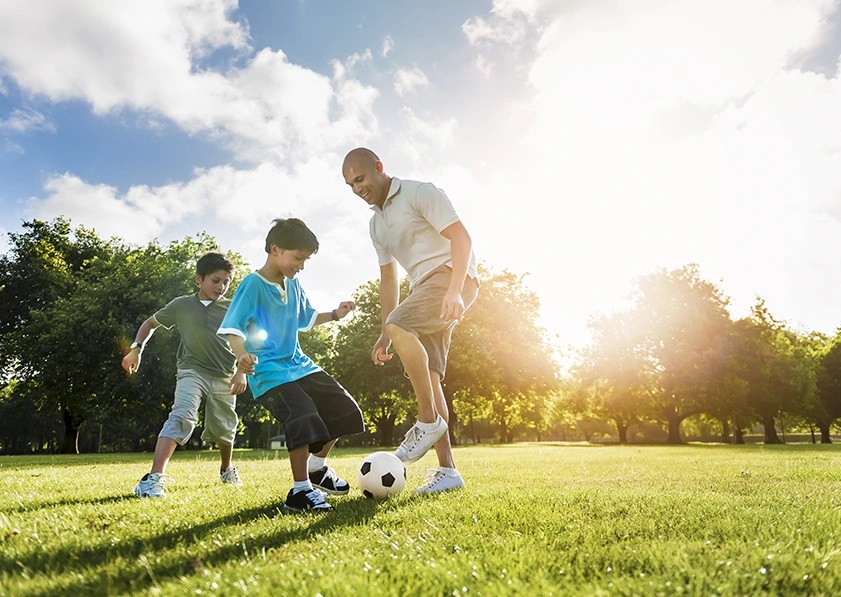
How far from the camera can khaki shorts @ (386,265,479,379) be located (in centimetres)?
477

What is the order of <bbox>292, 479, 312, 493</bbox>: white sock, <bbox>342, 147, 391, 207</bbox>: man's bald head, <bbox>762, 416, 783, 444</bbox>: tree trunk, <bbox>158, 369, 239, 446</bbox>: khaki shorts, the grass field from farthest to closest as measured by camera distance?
<bbox>762, 416, 783, 444</bbox>: tree trunk < <bbox>158, 369, 239, 446</bbox>: khaki shorts < <bbox>342, 147, 391, 207</bbox>: man's bald head < <bbox>292, 479, 312, 493</bbox>: white sock < the grass field

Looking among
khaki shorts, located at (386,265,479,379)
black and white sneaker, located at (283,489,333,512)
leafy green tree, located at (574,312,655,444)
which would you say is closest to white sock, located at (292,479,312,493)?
black and white sneaker, located at (283,489,333,512)

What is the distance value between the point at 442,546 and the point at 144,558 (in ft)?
4.33

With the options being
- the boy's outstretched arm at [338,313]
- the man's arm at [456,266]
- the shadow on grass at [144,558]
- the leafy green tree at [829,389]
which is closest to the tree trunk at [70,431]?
the boy's outstretched arm at [338,313]

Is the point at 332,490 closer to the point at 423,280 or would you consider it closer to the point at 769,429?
the point at 423,280

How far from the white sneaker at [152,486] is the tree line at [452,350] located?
70.9 ft

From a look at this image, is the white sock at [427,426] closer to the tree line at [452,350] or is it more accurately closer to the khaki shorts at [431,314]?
the khaki shorts at [431,314]

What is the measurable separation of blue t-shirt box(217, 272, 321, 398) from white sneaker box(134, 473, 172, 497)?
1394 millimetres

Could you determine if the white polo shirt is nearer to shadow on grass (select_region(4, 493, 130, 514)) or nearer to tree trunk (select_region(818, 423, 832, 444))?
shadow on grass (select_region(4, 493, 130, 514))

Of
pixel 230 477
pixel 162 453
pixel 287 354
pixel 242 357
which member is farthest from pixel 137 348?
pixel 242 357

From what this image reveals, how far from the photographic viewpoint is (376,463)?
4453mm

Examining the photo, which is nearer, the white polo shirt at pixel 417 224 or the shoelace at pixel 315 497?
the shoelace at pixel 315 497

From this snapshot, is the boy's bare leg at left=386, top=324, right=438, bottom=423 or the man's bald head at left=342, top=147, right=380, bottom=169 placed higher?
the man's bald head at left=342, top=147, right=380, bottom=169

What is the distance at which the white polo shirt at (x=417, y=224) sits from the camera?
16.2ft
